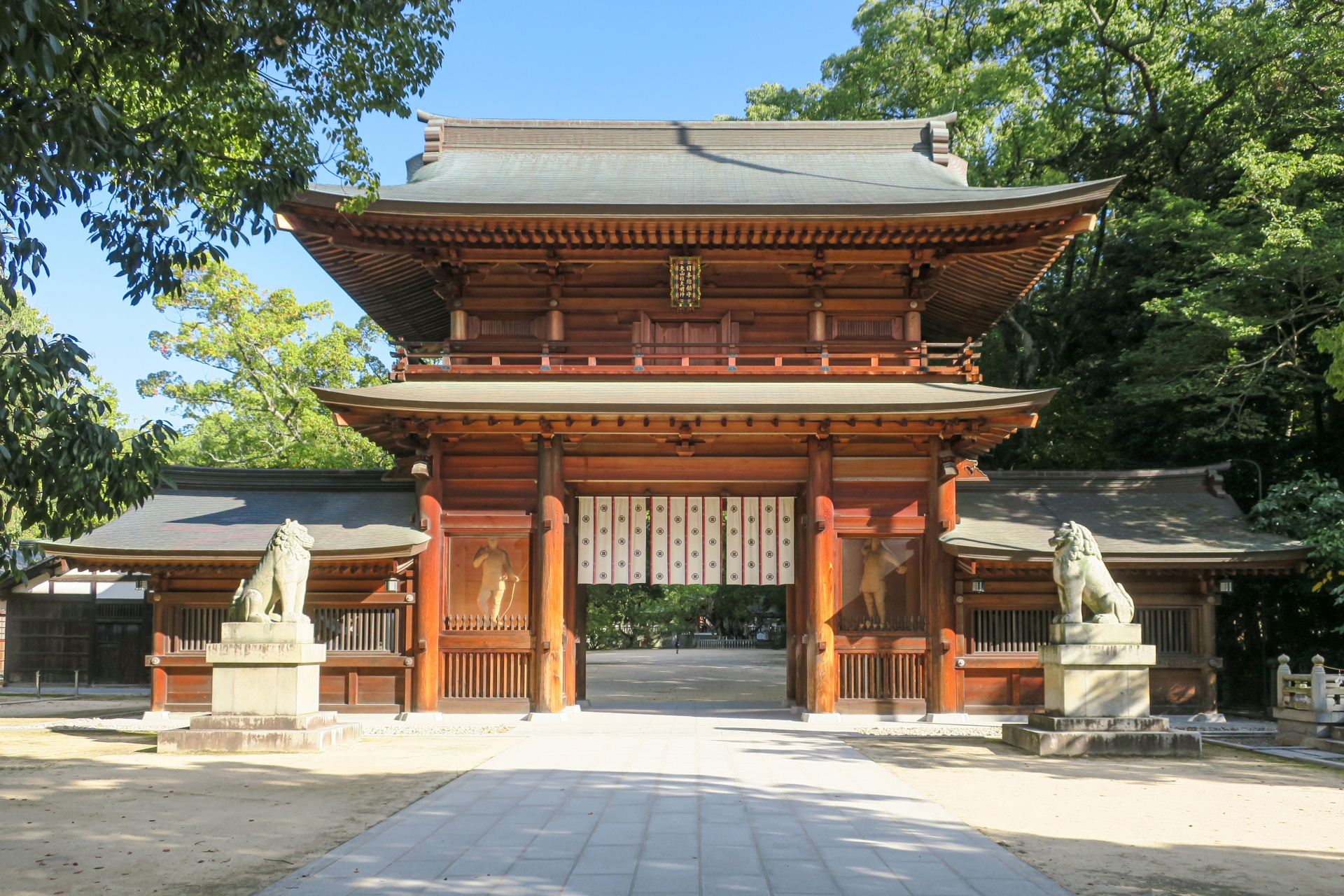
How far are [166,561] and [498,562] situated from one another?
16.5ft

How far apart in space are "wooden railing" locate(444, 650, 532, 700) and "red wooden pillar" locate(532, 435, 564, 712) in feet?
1.02

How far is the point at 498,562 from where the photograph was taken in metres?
16.4

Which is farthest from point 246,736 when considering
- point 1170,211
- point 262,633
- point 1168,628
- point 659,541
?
point 1170,211

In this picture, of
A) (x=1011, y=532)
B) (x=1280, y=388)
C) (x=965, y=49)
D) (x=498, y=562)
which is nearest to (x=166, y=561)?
(x=498, y=562)

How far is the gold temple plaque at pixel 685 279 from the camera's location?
1700 centimetres

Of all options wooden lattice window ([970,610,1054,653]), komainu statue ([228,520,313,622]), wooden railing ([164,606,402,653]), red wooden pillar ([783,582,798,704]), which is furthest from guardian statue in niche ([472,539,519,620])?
wooden lattice window ([970,610,1054,653])

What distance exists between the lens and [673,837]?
301 inches

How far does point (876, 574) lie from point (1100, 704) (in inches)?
171

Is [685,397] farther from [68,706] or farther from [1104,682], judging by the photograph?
[68,706]

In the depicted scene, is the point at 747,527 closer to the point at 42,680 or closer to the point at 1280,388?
the point at 1280,388

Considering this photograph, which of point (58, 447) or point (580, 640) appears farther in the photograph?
point (580, 640)

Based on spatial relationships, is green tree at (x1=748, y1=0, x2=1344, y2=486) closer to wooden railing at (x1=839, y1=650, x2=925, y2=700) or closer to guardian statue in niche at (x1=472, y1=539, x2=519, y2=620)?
wooden railing at (x1=839, y1=650, x2=925, y2=700)

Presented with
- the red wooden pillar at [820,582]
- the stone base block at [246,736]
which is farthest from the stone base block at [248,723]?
the red wooden pillar at [820,582]

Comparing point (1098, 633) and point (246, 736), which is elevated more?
point (1098, 633)
